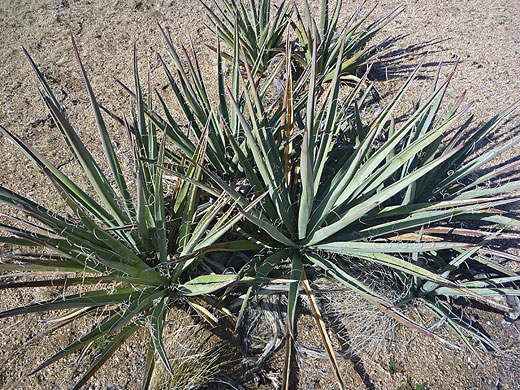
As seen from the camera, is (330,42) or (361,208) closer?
(361,208)

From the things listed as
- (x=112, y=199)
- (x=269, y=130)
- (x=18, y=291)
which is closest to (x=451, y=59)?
(x=269, y=130)

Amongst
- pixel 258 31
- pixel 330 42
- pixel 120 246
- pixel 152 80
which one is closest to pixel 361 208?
pixel 120 246

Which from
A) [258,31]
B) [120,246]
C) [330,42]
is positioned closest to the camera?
[120,246]

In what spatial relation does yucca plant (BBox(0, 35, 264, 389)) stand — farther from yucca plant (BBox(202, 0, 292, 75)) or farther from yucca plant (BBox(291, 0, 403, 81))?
yucca plant (BBox(291, 0, 403, 81))

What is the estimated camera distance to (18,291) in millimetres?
2299

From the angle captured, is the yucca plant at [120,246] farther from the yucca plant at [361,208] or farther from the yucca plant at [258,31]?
the yucca plant at [258,31]

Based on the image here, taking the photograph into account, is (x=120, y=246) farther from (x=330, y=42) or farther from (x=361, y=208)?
(x=330, y=42)

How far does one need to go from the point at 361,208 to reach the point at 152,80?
8.25 feet

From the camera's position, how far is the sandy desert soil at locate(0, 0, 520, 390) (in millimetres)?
2025

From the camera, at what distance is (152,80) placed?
140 inches

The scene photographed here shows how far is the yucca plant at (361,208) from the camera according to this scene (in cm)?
180

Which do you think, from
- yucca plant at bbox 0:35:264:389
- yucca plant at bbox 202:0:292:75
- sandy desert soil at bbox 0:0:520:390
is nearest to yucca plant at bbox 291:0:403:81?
yucca plant at bbox 202:0:292:75

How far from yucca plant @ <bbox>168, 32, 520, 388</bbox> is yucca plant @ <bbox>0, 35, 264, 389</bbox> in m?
0.25

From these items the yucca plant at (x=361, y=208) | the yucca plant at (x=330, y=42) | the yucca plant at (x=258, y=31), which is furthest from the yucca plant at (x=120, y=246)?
the yucca plant at (x=330, y=42)
